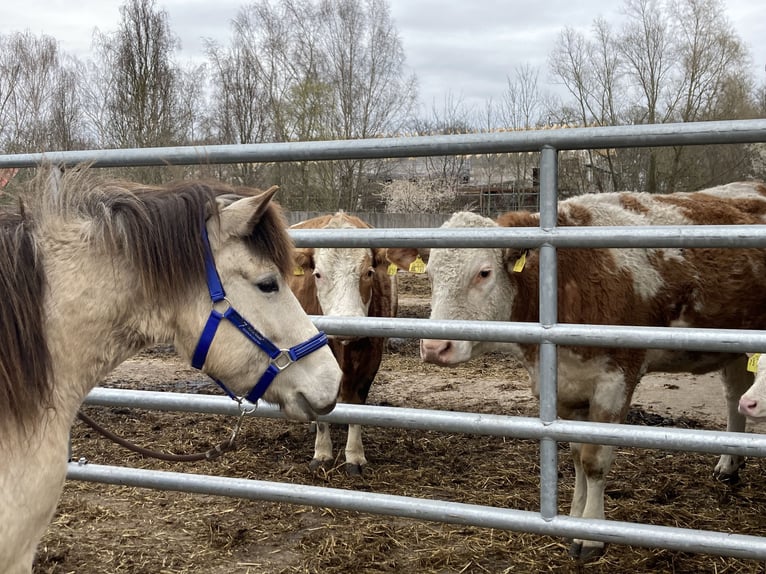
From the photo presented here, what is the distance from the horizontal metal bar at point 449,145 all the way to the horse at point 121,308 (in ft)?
1.12

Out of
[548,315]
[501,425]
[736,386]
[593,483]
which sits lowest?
[593,483]

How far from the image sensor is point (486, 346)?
402 cm

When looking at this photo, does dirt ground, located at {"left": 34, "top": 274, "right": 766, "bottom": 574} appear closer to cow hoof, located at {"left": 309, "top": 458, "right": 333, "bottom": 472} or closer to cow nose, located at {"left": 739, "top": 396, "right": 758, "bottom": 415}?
cow hoof, located at {"left": 309, "top": 458, "right": 333, "bottom": 472}

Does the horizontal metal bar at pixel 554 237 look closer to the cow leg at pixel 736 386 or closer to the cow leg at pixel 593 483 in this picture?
the cow leg at pixel 593 483

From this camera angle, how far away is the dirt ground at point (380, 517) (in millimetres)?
3377

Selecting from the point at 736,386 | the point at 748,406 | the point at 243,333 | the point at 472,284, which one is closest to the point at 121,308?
the point at 243,333

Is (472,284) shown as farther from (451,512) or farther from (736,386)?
(736,386)

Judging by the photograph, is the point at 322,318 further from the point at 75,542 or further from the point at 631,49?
the point at 631,49

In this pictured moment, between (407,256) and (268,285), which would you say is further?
(407,256)

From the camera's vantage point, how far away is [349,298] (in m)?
5.12

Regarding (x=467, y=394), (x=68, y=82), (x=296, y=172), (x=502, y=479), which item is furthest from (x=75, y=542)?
(x=68, y=82)

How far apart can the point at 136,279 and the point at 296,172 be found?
1142 cm

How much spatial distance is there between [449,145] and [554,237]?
1.74 ft

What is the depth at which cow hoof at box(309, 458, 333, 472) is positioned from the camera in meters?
5.04
